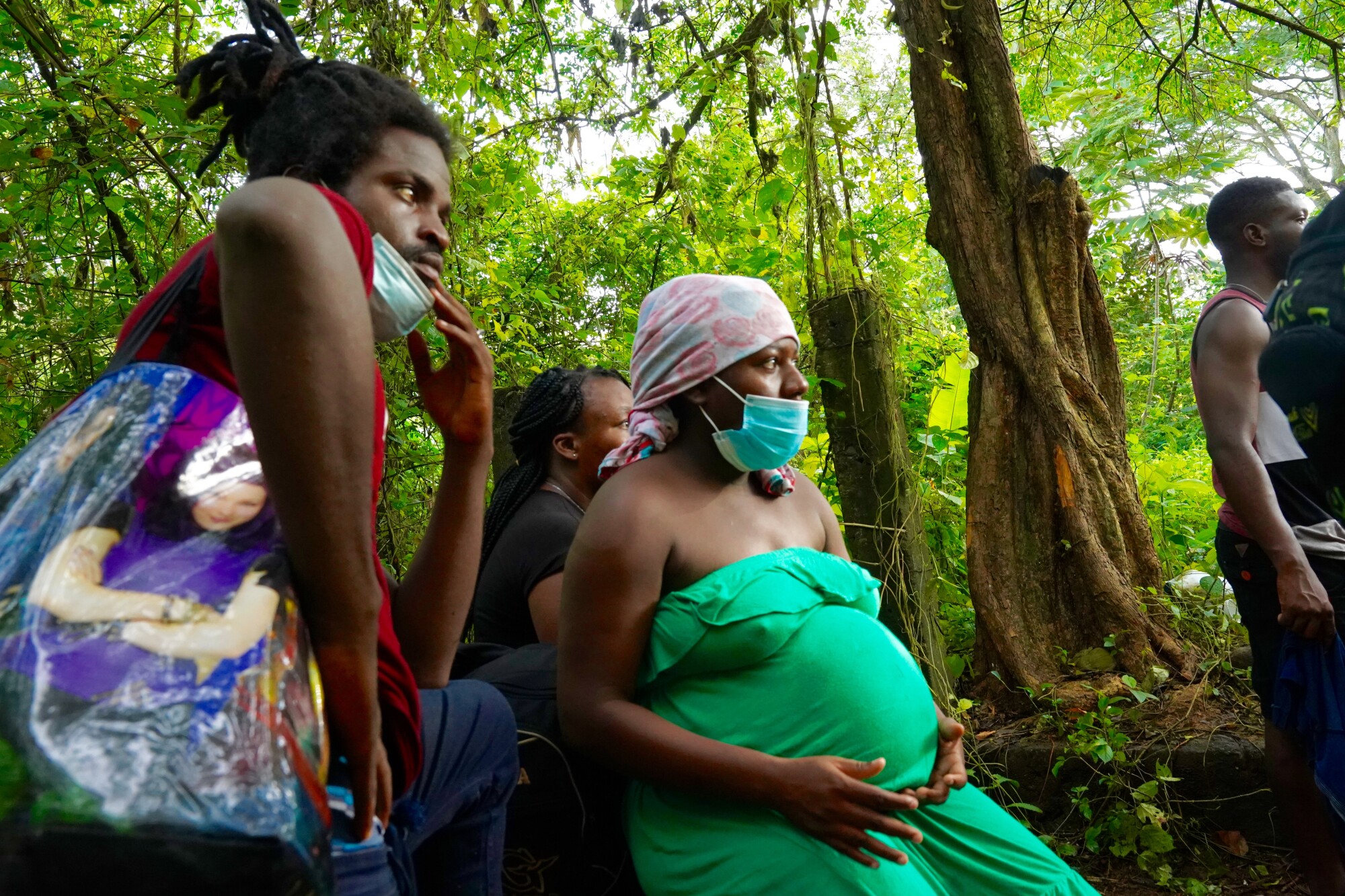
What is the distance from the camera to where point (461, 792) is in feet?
5.29

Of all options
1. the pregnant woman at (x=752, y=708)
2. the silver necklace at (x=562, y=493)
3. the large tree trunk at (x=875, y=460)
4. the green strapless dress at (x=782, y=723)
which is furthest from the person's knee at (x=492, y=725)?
the large tree trunk at (x=875, y=460)

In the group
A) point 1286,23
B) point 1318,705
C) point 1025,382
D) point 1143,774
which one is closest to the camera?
point 1318,705

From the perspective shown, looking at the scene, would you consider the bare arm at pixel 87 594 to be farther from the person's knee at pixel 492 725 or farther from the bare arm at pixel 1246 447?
the bare arm at pixel 1246 447

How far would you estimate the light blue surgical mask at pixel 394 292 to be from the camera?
1.32 meters

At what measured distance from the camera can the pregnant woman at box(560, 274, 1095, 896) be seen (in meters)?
1.77

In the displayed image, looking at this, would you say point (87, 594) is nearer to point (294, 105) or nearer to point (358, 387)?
point (358, 387)

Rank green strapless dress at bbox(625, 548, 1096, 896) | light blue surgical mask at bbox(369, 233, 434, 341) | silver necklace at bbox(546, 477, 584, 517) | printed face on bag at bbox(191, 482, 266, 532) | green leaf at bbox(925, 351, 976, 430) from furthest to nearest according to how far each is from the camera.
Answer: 1. green leaf at bbox(925, 351, 976, 430)
2. silver necklace at bbox(546, 477, 584, 517)
3. green strapless dress at bbox(625, 548, 1096, 896)
4. light blue surgical mask at bbox(369, 233, 434, 341)
5. printed face on bag at bbox(191, 482, 266, 532)

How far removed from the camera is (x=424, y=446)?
5.40 metres

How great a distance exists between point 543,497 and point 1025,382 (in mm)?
2210

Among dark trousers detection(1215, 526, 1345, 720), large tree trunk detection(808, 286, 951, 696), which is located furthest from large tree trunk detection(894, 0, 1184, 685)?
dark trousers detection(1215, 526, 1345, 720)

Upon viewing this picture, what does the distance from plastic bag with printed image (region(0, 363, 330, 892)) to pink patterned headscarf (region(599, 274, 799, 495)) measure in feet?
4.02

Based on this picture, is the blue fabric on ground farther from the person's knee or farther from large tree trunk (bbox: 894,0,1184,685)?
the person's knee

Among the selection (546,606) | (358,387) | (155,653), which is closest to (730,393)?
(546,606)

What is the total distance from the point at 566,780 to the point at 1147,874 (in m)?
2.34
